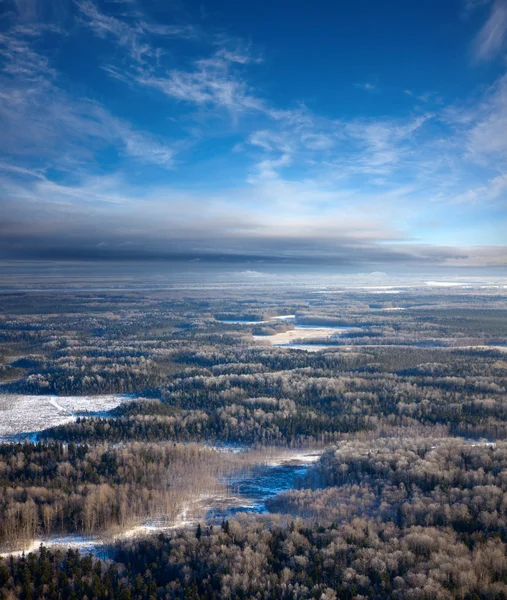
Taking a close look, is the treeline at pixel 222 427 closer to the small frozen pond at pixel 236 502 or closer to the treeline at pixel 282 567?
the small frozen pond at pixel 236 502

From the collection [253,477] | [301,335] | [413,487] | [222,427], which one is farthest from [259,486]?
[301,335]

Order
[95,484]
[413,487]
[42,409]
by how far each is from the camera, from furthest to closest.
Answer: [42,409] < [95,484] < [413,487]

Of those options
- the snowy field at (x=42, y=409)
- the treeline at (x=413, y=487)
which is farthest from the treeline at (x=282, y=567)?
the snowy field at (x=42, y=409)

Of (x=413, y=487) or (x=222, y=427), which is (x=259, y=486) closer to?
(x=413, y=487)

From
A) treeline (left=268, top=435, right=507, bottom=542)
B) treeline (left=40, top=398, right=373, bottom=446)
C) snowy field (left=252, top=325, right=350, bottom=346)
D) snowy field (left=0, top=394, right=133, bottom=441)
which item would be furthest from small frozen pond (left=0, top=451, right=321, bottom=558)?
snowy field (left=252, top=325, right=350, bottom=346)

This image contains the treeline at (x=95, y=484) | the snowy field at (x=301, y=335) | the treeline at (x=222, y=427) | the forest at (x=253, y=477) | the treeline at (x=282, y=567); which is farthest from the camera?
the snowy field at (x=301, y=335)

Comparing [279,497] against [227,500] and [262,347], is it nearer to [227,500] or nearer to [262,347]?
[227,500]
